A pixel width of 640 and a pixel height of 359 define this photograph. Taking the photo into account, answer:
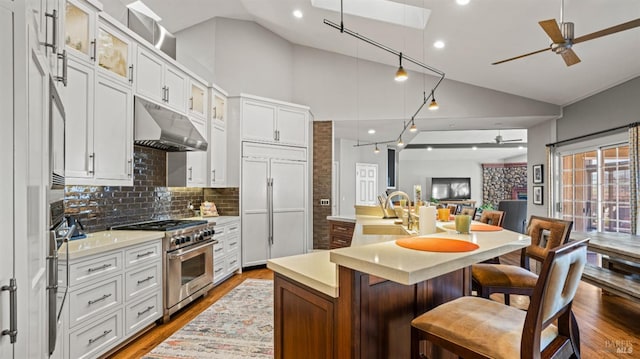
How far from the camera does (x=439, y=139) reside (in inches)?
418

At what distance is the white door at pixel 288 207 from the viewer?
502 centimetres

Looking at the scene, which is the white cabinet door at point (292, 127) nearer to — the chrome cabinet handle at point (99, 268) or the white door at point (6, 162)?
the chrome cabinet handle at point (99, 268)

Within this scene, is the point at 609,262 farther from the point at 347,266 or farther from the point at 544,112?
the point at 347,266

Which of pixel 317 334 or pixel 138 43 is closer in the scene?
pixel 317 334

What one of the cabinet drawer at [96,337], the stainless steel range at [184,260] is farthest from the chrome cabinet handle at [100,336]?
the stainless steel range at [184,260]

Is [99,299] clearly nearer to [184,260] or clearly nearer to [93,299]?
[93,299]

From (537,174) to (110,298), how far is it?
7.07 metres

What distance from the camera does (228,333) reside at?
2.71 meters

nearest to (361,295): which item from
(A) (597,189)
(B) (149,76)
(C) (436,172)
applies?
(B) (149,76)

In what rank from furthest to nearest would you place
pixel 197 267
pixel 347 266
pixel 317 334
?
pixel 197 267 < pixel 317 334 < pixel 347 266

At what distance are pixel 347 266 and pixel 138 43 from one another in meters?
3.13

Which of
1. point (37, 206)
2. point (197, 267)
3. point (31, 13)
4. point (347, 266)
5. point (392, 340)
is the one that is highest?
point (31, 13)

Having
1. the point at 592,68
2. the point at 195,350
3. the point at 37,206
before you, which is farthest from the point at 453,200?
the point at 37,206

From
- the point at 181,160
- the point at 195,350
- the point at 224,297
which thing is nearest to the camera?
the point at 195,350
